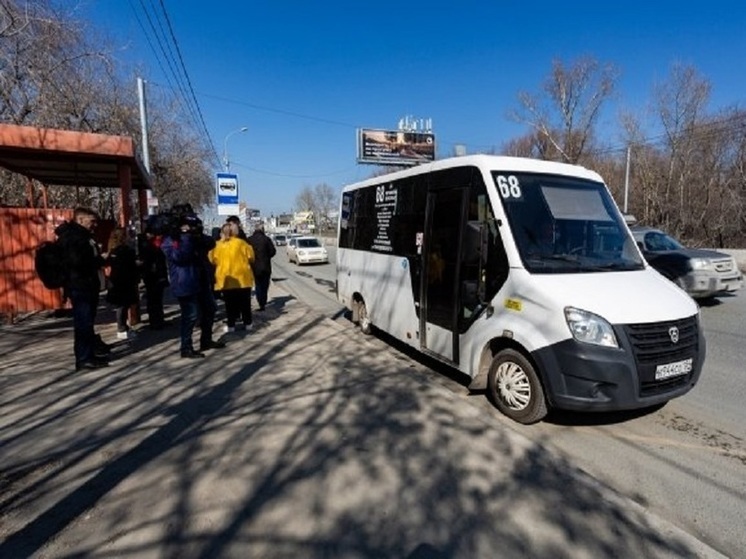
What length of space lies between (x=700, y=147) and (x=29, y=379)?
37336 mm

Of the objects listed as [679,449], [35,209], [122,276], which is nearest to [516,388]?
[679,449]

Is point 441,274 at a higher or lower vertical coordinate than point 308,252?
higher

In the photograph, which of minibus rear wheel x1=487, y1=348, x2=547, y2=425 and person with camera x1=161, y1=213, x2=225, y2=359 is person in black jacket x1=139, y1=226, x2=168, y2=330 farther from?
minibus rear wheel x1=487, y1=348, x2=547, y2=425

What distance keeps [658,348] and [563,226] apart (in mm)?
1386

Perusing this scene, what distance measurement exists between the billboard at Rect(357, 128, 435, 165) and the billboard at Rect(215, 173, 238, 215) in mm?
31023

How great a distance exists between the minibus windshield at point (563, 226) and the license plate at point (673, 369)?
980mm

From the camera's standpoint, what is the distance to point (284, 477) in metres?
3.19

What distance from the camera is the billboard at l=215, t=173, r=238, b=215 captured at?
1628 cm

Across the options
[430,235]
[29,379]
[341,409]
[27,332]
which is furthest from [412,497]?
[27,332]

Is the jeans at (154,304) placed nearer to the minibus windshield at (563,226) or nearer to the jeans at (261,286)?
the jeans at (261,286)

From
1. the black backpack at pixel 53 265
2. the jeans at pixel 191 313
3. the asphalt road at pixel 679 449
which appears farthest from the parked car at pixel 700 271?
the black backpack at pixel 53 265

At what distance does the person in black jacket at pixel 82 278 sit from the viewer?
5320 millimetres

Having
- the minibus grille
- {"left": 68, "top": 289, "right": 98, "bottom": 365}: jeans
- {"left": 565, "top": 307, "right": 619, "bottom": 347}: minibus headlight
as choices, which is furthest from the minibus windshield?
{"left": 68, "top": 289, "right": 98, "bottom": 365}: jeans

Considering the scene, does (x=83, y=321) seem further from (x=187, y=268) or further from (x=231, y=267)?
(x=231, y=267)
